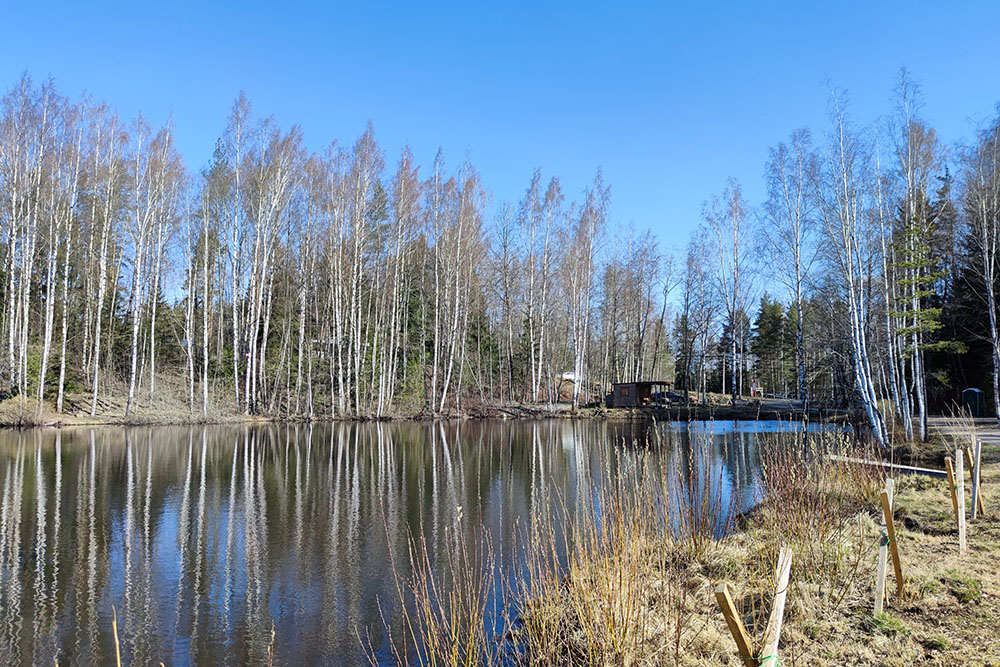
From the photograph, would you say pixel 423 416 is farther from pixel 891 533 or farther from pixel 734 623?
pixel 734 623

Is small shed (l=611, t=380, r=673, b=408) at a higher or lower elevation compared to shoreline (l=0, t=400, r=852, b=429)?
higher

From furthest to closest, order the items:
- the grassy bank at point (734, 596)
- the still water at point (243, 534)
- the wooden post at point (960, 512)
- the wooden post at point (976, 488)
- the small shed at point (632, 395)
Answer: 1. the small shed at point (632, 395)
2. the wooden post at point (976, 488)
3. the wooden post at point (960, 512)
4. the still water at point (243, 534)
5. the grassy bank at point (734, 596)

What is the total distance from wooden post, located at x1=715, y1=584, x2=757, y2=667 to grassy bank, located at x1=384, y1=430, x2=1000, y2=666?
115 centimetres

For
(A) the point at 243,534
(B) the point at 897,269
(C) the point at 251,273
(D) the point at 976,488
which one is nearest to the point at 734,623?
(D) the point at 976,488

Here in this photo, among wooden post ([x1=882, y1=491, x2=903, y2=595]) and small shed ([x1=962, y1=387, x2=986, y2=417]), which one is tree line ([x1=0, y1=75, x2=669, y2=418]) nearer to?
small shed ([x1=962, y1=387, x2=986, y2=417])

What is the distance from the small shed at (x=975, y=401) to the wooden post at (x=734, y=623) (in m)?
27.2

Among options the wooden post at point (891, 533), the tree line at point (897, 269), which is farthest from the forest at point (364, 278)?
the wooden post at point (891, 533)

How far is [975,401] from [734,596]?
80.8 ft

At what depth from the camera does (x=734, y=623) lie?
6.05 feet

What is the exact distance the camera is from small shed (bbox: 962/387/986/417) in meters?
22.9

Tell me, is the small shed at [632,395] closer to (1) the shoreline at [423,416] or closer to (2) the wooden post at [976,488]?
(1) the shoreline at [423,416]

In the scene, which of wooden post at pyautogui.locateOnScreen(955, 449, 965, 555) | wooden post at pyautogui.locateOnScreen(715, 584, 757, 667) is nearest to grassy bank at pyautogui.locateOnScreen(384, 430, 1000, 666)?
wooden post at pyautogui.locateOnScreen(955, 449, 965, 555)

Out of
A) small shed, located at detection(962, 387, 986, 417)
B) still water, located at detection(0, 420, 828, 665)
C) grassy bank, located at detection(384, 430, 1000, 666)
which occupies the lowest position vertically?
still water, located at detection(0, 420, 828, 665)

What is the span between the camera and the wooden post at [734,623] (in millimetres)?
1758
